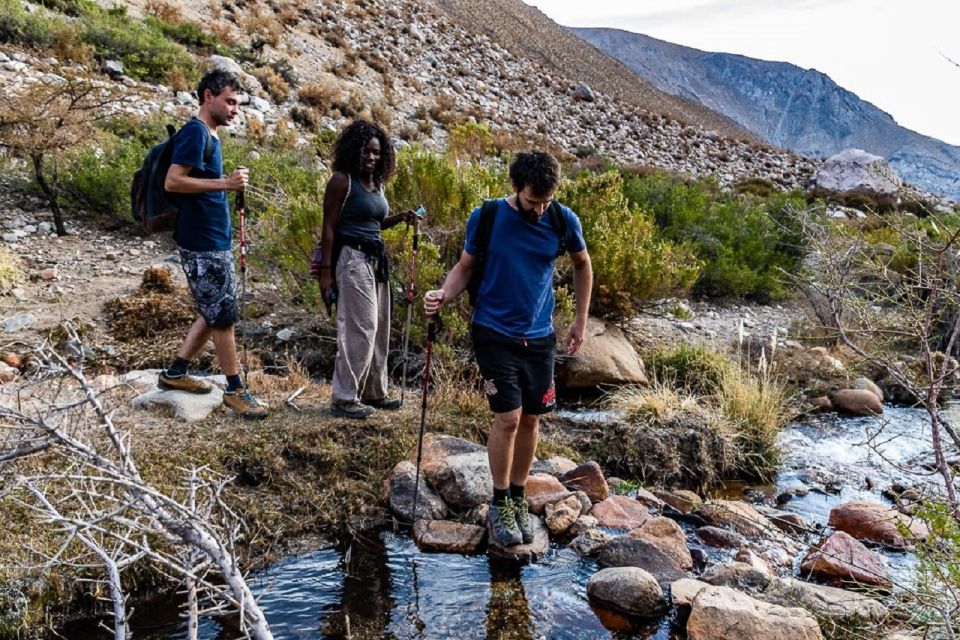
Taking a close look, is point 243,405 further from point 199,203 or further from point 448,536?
point 448,536

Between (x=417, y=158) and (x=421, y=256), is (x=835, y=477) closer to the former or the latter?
(x=421, y=256)

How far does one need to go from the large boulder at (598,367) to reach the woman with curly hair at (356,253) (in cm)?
285

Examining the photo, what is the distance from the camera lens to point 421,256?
7316 millimetres

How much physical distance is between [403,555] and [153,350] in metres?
4.15

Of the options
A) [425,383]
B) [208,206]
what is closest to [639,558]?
[425,383]

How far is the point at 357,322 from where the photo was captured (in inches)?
202

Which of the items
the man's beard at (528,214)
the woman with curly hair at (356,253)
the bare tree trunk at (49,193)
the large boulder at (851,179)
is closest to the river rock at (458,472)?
the woman with curly hair at (356,253)

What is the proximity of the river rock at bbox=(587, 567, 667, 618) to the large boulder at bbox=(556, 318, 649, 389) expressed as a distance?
380cm

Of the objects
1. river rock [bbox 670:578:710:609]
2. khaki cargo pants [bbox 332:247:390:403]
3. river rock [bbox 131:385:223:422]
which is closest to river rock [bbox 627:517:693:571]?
river rock [bbox 670:578:710:609]

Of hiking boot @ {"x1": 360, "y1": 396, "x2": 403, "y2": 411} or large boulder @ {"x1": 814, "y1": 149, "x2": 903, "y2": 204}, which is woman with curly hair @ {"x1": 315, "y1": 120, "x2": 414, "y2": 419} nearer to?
hiking boot @ {"x1": 360, "y1": 396, "x2": 403, "y2": 411}

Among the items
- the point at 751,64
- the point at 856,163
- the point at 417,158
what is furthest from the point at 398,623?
the point at 751,64

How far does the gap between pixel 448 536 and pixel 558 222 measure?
2.08 m

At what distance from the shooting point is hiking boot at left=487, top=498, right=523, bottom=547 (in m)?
4.26

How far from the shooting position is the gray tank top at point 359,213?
16.1ft
